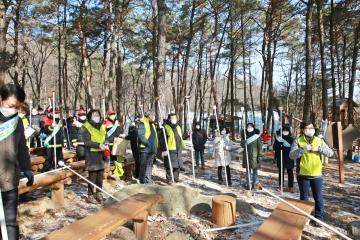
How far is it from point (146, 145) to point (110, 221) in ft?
13.3

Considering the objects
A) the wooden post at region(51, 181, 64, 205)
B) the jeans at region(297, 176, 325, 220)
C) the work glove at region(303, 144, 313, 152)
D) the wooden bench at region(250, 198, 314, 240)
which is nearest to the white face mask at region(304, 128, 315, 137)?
the work glove at region(303, 144, 313, 152)

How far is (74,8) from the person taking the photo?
2109 centimetres

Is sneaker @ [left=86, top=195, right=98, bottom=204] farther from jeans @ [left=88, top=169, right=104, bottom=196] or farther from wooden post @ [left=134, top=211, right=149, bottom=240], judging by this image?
wooden post @ [left=134, top=211, right=149, bottom=240]

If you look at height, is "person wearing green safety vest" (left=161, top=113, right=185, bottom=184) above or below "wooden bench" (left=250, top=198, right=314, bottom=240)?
above

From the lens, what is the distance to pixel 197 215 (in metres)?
6.35

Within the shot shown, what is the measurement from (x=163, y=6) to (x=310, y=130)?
6.59 meters

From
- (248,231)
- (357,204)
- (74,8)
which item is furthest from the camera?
(74,8)

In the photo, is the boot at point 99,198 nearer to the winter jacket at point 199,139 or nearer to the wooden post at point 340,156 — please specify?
the winter jacket at point 199,139

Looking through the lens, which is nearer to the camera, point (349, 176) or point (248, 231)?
point (248, 231)

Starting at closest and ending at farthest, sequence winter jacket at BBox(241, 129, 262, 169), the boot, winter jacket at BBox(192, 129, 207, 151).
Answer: the boot
winter jacket at BBox(241, 129, 262, 169)
winter jacket at BBox(192, 129, 207, 151)

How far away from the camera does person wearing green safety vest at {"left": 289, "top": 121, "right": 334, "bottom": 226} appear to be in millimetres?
5867

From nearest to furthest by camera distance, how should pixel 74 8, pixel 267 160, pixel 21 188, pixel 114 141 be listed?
pixel 21 188
pixel 114 141
pixel 267 160
pixel 74 8

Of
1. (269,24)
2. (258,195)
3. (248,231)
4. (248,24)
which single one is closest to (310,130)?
(248,231)

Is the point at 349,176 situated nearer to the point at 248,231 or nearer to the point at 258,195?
the point at 258,195
